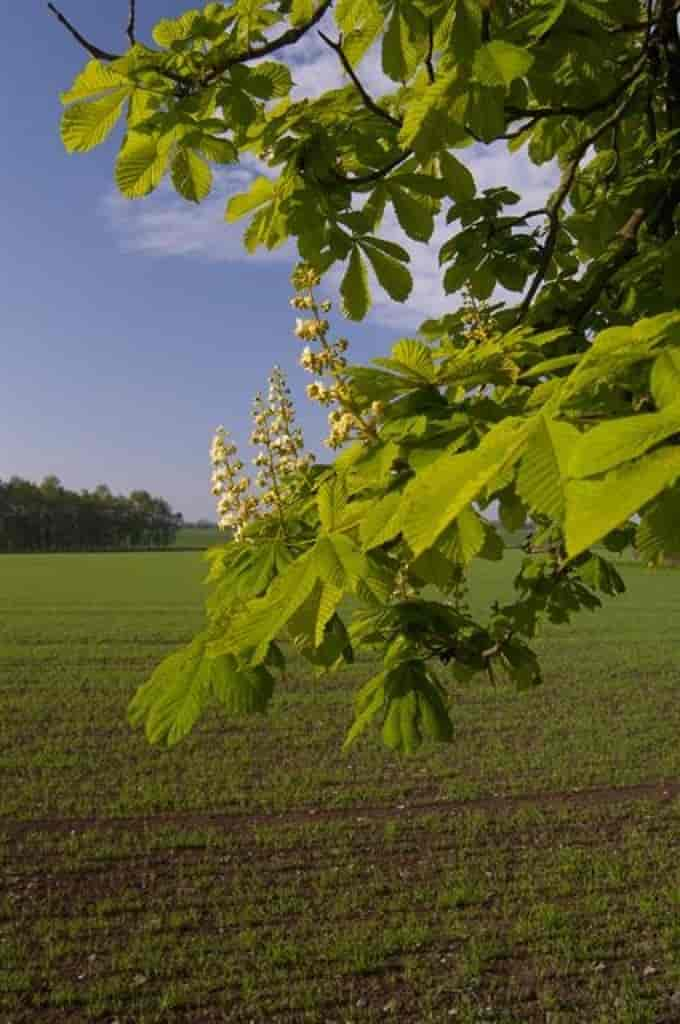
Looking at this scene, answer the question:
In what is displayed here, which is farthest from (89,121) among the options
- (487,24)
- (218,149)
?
(487,24)

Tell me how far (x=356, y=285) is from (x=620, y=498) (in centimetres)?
187

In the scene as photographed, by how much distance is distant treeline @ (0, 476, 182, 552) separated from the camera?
106 meters

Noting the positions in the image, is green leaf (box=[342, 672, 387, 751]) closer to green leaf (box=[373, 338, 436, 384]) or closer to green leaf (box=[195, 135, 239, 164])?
green leaf (box=[373, 338, 436, 384])

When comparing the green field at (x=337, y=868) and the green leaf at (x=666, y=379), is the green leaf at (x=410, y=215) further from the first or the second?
the green field at (x=337, y=868)

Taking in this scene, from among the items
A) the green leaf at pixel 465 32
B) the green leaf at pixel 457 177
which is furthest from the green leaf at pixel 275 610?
the green leaf at pixel 457 177

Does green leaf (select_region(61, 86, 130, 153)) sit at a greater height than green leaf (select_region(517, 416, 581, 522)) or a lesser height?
greater

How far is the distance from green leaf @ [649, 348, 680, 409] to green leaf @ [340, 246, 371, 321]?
1.54 metres

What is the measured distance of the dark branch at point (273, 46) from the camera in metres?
2.13

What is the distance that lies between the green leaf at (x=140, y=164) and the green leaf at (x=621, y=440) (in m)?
1.56

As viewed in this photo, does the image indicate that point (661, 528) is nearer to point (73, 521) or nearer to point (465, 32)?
point (465, 32)

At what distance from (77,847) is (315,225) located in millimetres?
6954

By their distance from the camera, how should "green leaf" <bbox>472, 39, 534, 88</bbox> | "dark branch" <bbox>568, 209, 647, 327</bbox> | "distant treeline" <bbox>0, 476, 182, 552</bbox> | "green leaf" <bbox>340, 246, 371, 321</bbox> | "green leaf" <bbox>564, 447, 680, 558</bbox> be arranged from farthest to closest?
"distant treeline" <bbox>0, 476, 182, 552</bbox>
"dark branch" <bbox>568, 209, 647, 327</bbox>
"green leaf" <bbox>340, 246, 371, 321</bbox>
"green leaf" <bbox>472, 39, 534, 88</bbox>
"green leaf" <bbox>564, 447, 680, 558</bbox>

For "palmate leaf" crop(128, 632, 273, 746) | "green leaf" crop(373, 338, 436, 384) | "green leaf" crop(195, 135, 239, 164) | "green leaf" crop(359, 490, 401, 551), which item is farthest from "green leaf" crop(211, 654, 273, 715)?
"green leaf" crop(195, 135, 239, 164)

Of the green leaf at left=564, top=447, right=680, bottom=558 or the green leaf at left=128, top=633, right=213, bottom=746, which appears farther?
the green leaf at left=128, top=633, right=213, bottom=746
